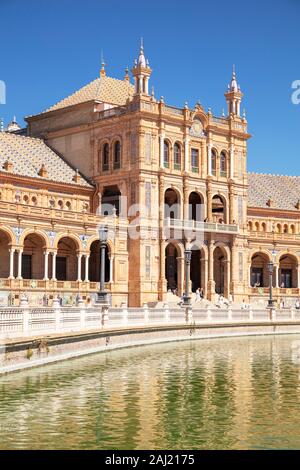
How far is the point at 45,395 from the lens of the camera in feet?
64.8

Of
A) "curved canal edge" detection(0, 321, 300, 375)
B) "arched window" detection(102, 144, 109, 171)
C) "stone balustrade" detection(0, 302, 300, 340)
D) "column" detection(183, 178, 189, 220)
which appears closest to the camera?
"curved canal edge" detection(0, 321, 300, 375)

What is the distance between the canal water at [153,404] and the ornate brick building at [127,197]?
85.6 ft

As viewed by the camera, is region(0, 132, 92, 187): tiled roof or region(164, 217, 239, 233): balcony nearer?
region(0, 132, 92, 187): tiled roof

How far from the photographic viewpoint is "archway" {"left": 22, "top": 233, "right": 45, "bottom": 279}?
56000 mm

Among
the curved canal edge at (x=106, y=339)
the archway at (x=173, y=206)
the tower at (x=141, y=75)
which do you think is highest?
the tower at (x=141, y=75)

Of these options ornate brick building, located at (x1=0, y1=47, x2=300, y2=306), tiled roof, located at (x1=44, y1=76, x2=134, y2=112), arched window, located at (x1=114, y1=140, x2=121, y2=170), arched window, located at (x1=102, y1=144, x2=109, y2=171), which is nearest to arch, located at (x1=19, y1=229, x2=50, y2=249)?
ornate brick building, located at (x1=0, y1=47, x2=300, y2=306)

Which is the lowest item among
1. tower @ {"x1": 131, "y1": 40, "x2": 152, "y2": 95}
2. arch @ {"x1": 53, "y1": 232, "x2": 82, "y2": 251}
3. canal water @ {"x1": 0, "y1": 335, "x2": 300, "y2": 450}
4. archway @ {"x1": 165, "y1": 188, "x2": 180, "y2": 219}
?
canal water @ {"x1": 0, "y1": 335, "x2": 300, "y2": 450}

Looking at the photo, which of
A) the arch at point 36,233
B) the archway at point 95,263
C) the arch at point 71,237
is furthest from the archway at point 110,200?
the arch at point 36,233

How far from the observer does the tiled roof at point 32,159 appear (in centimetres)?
5976

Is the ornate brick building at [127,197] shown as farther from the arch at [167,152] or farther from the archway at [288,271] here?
the archway at [288,271]

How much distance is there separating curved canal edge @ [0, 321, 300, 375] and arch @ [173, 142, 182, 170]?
18.3 m

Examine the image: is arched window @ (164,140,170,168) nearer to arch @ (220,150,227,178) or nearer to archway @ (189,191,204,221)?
archway @ (189,191,204,221)
